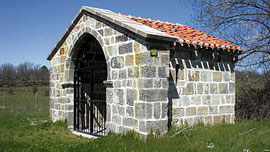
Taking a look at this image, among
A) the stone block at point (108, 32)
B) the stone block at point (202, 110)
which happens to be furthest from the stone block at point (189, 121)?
the stone block at point (108, 32)

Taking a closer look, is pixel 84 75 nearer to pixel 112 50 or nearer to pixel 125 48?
pixel 112 50

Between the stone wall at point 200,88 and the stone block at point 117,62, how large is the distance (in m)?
1.23

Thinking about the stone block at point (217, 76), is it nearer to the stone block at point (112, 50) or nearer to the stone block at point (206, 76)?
the stone block at point (206, 76)

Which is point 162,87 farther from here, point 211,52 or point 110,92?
point 211,52

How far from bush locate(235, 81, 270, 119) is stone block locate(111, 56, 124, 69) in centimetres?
489

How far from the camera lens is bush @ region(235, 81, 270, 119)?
909 cm

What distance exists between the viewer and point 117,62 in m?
6.41

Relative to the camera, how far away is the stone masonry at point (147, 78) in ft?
18.9

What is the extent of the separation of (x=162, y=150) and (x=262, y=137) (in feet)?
7.91

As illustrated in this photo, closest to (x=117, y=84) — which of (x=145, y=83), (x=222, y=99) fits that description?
(x=145, y=83)

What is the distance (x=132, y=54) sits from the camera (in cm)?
598

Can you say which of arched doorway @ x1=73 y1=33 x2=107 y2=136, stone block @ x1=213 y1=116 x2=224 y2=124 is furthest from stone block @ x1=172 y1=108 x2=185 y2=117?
arched doorway @ x1=73 y1=33 x2=107 y2=136

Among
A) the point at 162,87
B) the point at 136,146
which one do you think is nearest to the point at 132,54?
the point at 162,87

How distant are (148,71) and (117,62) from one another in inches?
38.6
